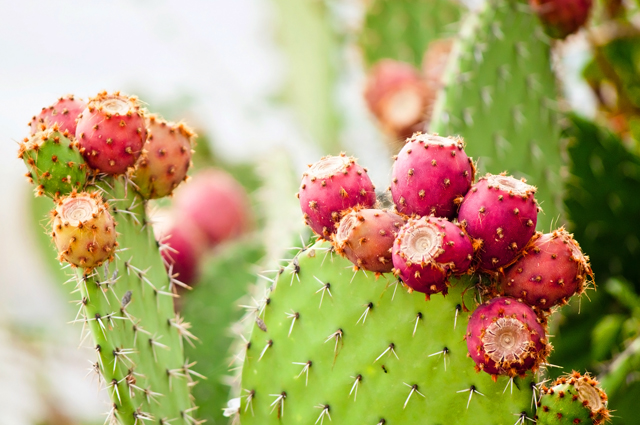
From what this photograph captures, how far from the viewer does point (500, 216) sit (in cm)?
57

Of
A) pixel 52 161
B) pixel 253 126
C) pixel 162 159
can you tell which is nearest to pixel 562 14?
pixel 162 159

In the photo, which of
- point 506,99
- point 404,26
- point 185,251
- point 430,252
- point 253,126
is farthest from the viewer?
point 253,126

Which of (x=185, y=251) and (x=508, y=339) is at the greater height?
(x=508, y=339)

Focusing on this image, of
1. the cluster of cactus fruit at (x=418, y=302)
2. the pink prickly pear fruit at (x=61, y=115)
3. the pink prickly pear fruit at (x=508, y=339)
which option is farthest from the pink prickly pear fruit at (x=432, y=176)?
the pink prickly pear fruit at (x=61, y=115)

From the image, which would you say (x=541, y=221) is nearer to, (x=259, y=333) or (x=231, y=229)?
(x=259, y=333)

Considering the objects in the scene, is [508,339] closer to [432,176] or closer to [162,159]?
[432,176]

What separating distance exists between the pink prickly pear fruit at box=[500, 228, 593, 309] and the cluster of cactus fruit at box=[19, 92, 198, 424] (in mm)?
402

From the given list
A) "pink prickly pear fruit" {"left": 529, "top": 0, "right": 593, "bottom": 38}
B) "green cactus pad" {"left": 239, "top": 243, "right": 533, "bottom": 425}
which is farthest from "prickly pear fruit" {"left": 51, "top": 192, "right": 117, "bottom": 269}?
"pink prickly pear fruit" {"left": 529, "top": 0, "right": 593, "bottom": 38}

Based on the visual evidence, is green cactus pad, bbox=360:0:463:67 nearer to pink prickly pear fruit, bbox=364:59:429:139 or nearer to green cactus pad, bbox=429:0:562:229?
pink prickly pear fruit, bbox=364:59:429:139

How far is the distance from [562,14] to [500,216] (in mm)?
682

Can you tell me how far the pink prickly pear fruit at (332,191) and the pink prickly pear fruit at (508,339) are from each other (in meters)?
0.17

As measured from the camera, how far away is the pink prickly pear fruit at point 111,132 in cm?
64

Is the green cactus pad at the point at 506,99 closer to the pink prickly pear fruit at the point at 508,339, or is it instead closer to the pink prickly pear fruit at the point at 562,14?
the pink prickly pear fruit at the point at 562,14

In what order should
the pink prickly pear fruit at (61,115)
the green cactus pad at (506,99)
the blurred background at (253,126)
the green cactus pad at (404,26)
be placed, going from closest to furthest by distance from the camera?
the pink prickly pear fruit at (61,115) < the green cactus pad at (506,99) < the blurred background at (253,126) < the green cactus pad at (404,26)
